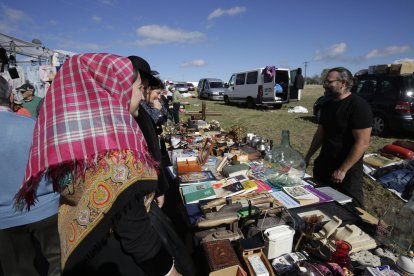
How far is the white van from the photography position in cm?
1309

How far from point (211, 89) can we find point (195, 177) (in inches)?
753

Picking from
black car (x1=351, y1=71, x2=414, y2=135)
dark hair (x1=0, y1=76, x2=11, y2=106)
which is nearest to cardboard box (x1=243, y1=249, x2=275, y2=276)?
dark hair (x1=0, y1=76, x2=11, y2=106)

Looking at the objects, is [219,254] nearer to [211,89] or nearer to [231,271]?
[231,271]

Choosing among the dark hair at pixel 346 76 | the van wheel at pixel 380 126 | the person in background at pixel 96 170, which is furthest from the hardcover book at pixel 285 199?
the van wheel at pixel 380 126

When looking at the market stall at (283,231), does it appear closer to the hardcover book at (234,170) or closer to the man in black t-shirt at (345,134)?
the hardcover book at (234,170)

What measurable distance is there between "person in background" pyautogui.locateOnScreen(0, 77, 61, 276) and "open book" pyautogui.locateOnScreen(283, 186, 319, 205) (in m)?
1.88

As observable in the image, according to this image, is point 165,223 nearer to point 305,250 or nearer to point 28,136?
point 305,250

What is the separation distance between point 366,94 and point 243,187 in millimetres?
6826

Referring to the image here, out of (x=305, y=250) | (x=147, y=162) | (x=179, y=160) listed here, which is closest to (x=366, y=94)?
(x=179, y=160)

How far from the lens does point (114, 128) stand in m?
0.98

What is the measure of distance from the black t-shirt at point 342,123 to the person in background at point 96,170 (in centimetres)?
211

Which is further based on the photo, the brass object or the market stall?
the brass object

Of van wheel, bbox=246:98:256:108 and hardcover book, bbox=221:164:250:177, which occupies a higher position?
van wheel, bbox=246:98:256:108

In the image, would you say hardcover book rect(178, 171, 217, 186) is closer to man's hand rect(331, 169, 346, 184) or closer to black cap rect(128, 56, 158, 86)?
black cap rect(128, 56, 158, 86)
